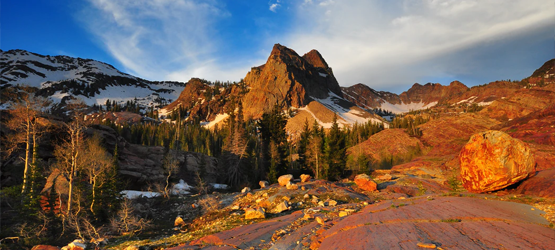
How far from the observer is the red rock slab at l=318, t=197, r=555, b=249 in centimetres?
675

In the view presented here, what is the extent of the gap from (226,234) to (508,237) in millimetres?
11707

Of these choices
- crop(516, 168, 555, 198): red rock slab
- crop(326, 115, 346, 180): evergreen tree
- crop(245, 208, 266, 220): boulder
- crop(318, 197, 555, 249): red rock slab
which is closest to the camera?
crop(318, 197, 555, 249): red rock slab

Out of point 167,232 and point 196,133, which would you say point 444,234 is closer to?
point 167,232

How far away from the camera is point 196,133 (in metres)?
110

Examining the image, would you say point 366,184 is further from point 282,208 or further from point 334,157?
point 334,157

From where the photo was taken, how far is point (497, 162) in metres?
13.9

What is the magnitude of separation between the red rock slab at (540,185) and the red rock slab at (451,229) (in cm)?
339

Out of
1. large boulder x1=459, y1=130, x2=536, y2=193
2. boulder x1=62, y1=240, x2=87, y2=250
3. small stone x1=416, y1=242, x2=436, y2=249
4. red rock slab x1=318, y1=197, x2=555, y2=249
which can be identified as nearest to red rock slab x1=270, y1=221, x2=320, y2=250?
red rock slab x1=318, y1=197, x2=555, y2=249

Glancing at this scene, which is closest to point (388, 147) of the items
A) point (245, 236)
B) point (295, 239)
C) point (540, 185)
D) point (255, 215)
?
point (540, 185)

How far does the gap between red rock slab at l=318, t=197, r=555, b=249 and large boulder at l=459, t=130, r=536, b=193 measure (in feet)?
12.7

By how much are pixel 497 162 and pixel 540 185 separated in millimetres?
2226

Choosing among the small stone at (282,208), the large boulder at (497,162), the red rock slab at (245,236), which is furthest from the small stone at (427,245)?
the small stone at (282,208)

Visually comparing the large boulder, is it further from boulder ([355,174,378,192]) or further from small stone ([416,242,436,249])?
boulder ([355,174,378,192])

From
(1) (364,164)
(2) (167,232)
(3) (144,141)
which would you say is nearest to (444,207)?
(2) (167,232)
